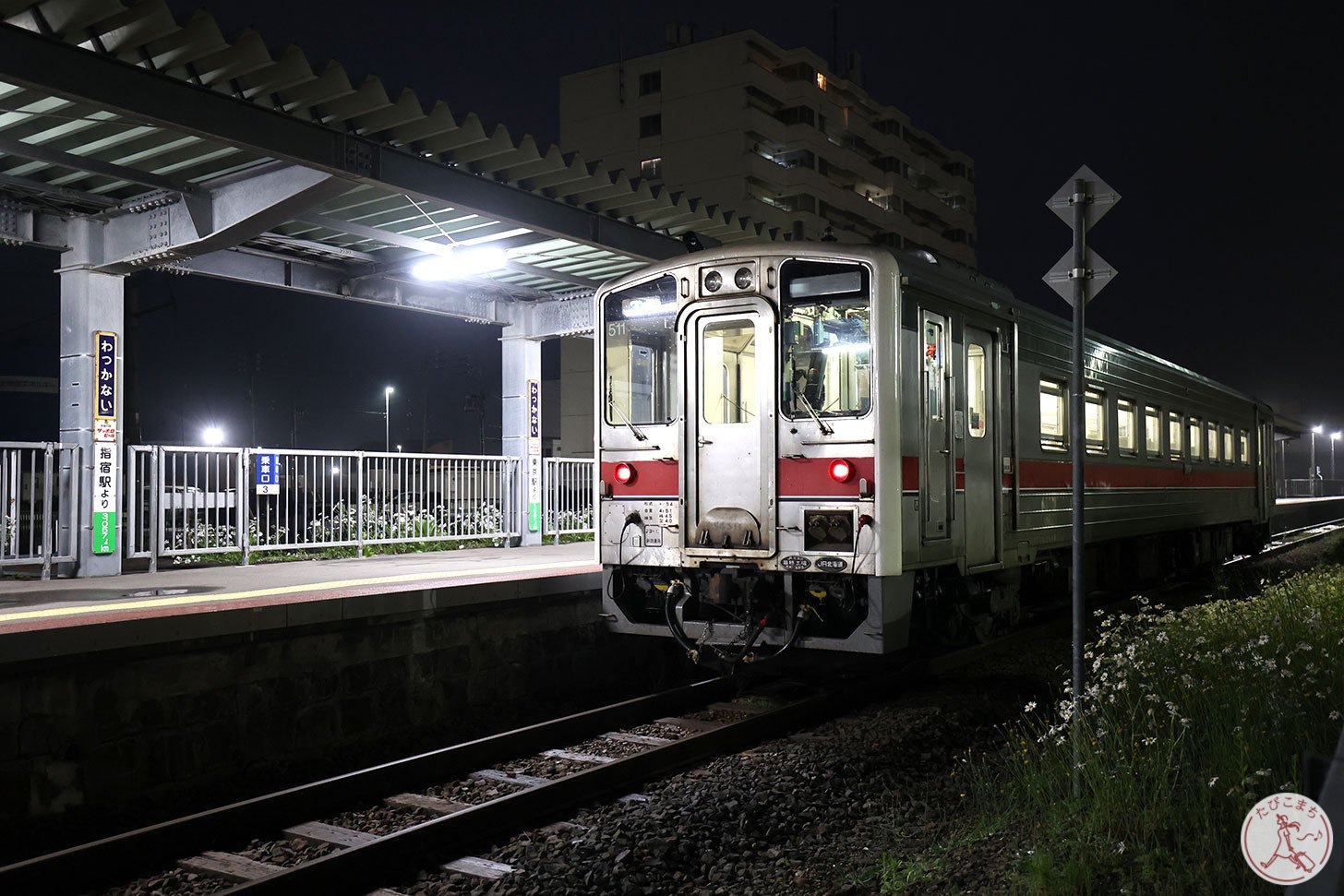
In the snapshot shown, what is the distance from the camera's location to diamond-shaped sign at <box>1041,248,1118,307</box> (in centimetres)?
554

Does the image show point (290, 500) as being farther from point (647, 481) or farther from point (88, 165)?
point (647, 481)

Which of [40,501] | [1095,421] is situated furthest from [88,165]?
[1095,421]

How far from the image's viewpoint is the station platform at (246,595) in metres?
6.27

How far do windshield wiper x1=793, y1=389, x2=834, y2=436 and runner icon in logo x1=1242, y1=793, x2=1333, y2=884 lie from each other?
4896 mm

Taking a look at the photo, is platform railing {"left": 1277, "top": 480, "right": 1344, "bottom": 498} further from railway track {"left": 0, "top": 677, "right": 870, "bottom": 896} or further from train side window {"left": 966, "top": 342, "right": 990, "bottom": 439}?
railway track {"left": 0, "top": 677, "right": 870, "bottom": 896}

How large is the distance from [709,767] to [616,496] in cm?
265

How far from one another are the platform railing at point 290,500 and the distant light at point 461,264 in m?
2.18

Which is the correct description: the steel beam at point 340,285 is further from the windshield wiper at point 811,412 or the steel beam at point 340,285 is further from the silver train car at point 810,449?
the windshield wiper at point 811,412

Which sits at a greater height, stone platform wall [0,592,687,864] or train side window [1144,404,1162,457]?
train side window [1144,404,1162,457]

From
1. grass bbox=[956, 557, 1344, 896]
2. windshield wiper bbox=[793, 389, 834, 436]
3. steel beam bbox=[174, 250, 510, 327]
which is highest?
steel beam bbox=[174, 250, 510, 327]

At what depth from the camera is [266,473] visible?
11766 millimetres

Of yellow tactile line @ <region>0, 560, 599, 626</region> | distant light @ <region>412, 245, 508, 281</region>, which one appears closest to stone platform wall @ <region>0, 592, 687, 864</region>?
yellow tactile line @ <region>0, 560, 599, 626</region>

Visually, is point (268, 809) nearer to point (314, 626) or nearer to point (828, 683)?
point (314, 626)

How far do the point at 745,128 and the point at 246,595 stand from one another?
5057 centimetres
